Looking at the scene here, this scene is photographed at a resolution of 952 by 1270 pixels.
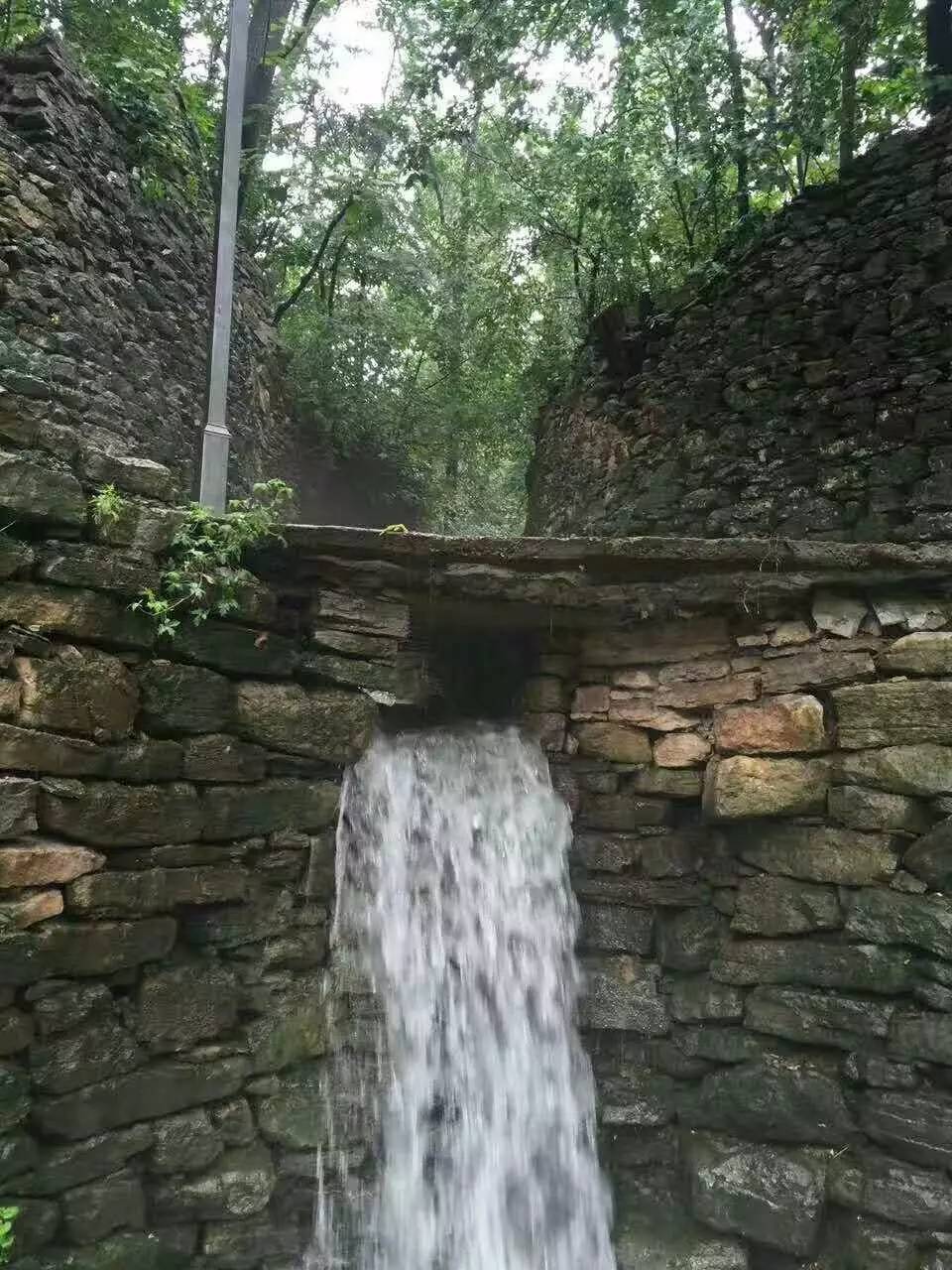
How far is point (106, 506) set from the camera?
3.10 meters

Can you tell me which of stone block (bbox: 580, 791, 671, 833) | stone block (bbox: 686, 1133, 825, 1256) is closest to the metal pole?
stone block (bbox: 580, 791, 671, 833)

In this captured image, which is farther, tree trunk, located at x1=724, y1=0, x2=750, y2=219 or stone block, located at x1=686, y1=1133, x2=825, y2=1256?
tree trunk, located at x1=724, y1=0, x2=750, y2=219

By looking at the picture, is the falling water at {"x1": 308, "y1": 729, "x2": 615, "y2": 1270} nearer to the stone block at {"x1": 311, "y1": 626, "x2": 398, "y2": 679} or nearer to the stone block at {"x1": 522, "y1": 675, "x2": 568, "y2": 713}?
the stone block at {"x1": 522, "y1": 675, "x2": 568, "y2": 713}

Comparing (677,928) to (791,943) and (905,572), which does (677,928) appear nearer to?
(791,943)

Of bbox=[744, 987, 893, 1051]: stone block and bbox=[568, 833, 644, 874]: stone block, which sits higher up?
bbox=[568, 833, 644, 874]: stone block

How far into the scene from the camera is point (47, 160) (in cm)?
567

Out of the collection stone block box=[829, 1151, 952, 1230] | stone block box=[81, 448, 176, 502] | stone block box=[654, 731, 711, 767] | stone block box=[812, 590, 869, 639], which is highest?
stone block box=[81, 448, 176, 502]

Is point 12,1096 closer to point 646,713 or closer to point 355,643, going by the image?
point 355,643

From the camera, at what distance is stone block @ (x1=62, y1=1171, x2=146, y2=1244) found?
286cm

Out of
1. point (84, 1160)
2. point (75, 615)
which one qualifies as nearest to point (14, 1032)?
point (84, 1160)

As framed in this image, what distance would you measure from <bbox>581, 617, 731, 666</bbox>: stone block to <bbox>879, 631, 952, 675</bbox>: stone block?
74 cm

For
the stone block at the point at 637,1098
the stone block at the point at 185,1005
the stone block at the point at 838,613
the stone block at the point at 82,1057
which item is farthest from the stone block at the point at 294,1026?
the stone block at the point at 838,613

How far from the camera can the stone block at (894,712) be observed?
357 centimetres

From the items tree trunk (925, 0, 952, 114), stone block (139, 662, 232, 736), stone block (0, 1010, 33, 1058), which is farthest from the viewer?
tree trunk (925, 0, 952, 114)
